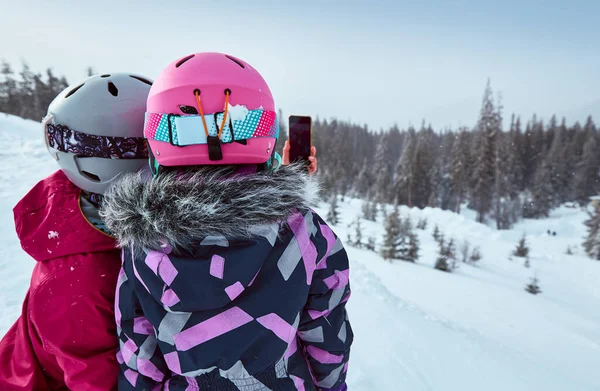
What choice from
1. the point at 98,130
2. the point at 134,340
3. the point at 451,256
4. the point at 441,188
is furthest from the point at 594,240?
the point at 98,130

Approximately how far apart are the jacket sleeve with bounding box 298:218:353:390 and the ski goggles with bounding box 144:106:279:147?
48 cm

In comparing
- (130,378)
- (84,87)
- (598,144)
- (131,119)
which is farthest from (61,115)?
(598,144)

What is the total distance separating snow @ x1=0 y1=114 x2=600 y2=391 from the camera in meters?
3.71

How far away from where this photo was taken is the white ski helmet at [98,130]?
148cm

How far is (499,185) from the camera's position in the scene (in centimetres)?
3903

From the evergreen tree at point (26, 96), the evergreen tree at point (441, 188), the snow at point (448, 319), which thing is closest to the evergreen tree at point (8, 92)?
the evergreen tree at point (26, 96)

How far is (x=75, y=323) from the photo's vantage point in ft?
4.00

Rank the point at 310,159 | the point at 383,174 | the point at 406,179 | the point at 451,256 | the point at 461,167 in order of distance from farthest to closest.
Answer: the point at 383,174 → the point at 406,179 → the point at 461,167 → the point at 451,256 → the point at 310,159

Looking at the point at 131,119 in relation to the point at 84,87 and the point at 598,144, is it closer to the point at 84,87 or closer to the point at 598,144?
the point at 84,87

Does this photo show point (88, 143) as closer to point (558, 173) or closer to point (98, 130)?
point (98, 130)

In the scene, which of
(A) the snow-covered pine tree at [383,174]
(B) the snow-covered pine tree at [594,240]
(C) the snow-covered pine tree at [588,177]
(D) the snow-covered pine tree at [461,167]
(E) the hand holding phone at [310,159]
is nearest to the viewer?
(E) the hand holding phone at [310,159]

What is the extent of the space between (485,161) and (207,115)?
44402 millimetres

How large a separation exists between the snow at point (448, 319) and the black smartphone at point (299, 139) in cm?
239

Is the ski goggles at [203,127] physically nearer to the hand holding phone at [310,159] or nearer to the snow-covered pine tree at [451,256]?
the hand holding phone at [310,159]
